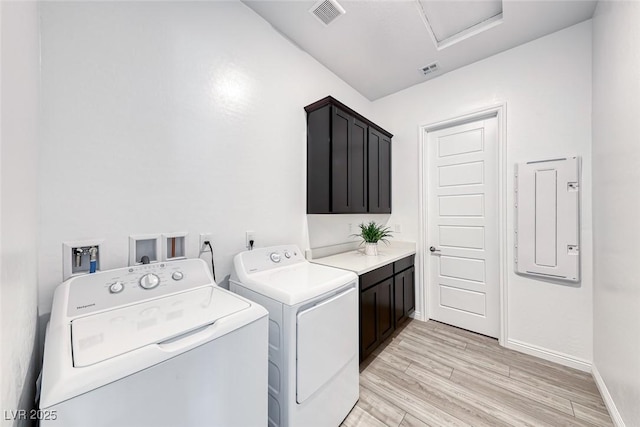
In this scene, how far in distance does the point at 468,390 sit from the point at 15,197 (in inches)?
99.8

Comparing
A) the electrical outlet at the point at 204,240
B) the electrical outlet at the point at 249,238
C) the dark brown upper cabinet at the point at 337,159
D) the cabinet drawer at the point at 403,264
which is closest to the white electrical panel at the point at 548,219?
the cabinet drawer at the point at 403,264

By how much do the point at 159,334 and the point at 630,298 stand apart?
2293 mm

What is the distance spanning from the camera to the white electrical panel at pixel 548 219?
191 cm

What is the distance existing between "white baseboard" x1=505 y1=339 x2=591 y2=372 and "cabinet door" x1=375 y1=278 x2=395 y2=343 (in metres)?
1.13

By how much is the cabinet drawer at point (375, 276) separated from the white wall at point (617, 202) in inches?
55.3

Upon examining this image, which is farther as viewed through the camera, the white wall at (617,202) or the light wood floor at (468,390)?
the light wood floor at (468,390)

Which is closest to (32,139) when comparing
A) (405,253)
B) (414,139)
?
(405,253)

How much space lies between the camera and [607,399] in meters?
1.52

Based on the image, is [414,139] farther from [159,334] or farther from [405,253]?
[159,334]

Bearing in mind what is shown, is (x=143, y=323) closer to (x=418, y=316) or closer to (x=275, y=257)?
(x=275, y=257)

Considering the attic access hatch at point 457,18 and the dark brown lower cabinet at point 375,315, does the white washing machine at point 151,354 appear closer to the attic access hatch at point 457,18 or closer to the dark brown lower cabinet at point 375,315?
the dark brown lower cabinet at point 375,315

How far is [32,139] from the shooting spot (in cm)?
82

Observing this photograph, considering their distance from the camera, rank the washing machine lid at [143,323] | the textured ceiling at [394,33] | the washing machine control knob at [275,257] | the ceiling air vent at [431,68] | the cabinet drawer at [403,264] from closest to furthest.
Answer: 1. the washing machine lid at [143,323]
2. the washing machine control knob at [275,257]
3. the textured ceiling at [394,33]
4. the cabinet drawer at [403,264]
5. the ceiling air vent at [431,68]

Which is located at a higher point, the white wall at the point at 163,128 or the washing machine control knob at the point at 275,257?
the white wall at the point at 163,128
